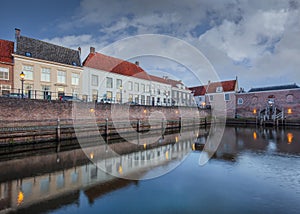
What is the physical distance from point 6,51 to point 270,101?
3516 cm

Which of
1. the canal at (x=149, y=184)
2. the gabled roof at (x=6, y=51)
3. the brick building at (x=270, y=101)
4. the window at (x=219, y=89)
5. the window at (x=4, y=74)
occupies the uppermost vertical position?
the gabled roof at (x=6, y=51)

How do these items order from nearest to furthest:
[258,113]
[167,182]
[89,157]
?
[167,182]
[89,157]
[258,113]

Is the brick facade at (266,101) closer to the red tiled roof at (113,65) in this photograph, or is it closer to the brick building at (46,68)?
the red tiled roof at (113,65)

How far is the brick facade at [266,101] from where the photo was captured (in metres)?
29.7

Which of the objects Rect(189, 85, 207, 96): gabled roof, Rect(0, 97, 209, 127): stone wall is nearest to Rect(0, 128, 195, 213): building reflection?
Rect(0, 97, 209, 127): stone wall

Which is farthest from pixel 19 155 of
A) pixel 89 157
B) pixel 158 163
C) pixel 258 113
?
pixel 258 113

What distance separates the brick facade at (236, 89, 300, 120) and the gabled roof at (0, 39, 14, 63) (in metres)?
33.5

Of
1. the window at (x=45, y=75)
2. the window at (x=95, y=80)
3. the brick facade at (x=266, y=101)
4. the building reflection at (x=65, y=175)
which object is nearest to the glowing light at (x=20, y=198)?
the building reflection at (x=65, y=175)

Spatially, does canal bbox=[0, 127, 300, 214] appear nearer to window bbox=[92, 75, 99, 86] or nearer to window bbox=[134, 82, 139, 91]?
window bbox=[92, 75, 99, 86]

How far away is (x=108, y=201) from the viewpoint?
212 inches

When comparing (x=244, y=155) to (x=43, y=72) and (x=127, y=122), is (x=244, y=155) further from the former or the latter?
(x=43, y=72)

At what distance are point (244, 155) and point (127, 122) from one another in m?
10.8

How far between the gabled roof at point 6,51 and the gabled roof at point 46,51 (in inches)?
34.1

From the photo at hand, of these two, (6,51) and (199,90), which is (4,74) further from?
(199,90)
